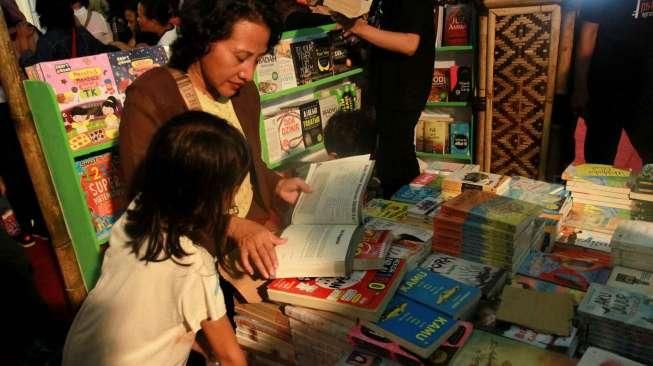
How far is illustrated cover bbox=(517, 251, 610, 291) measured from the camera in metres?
1.42

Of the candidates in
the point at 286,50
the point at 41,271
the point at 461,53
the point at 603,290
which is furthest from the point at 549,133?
the point at 41,271

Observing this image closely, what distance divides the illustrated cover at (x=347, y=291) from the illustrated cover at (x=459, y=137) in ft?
8.31

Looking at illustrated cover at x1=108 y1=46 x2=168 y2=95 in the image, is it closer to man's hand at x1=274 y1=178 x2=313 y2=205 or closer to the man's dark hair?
man's hand at x1=274 y1=178 x2=313 y2=205

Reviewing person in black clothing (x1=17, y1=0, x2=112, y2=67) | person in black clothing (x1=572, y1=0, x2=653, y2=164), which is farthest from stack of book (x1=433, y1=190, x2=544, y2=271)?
person in black clothing (x1=17, y1=0, x2=112, y2=67)

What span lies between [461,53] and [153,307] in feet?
10.3

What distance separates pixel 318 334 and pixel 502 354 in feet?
1.49

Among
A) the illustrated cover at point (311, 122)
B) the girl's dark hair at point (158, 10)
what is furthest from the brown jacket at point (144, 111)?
the girl's dark hair at point (158, 10)

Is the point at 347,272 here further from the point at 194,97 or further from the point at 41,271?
the point at 41,271

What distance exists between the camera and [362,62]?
329 cm

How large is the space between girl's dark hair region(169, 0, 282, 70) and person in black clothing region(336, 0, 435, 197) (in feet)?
2.88

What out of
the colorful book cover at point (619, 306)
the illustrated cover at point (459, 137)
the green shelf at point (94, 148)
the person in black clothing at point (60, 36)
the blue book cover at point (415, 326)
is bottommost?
the illustrated cover at point (459, 137)

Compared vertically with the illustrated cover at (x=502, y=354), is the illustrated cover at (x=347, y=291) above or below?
above

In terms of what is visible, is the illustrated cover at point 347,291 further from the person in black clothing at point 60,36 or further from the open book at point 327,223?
the person in black clothing at point 60,36

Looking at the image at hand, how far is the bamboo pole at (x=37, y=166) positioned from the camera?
68.0 inches
